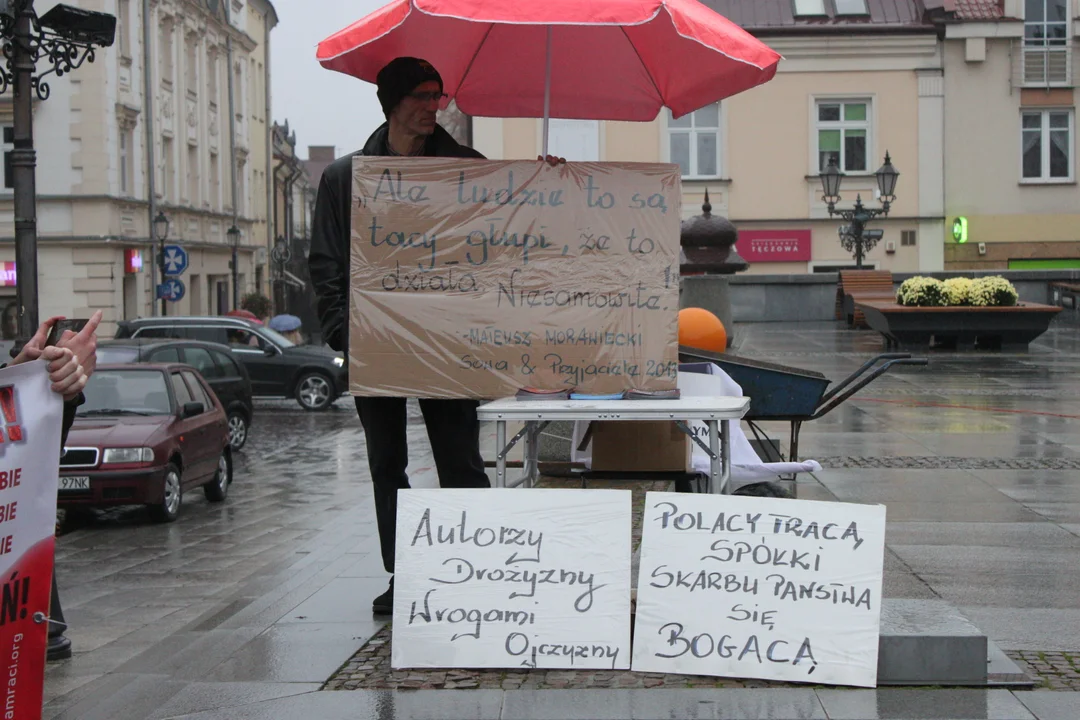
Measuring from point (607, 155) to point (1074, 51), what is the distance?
13531 mm

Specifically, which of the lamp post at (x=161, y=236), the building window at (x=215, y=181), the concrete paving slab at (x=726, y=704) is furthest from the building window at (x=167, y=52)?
the concrete paving slab at (x=726, y=704)

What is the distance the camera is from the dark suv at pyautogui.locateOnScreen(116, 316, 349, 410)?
24.3 metres

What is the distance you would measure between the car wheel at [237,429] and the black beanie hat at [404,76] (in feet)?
45.1

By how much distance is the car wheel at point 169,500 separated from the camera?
12391mm

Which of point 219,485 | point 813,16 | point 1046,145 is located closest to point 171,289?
point 813,16

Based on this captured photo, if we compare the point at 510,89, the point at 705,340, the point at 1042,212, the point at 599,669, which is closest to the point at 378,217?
the point at 510,89

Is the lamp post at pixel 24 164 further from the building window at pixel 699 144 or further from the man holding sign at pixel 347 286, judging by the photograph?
the building window at pixel 699 144

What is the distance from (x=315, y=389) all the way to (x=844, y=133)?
21820mm

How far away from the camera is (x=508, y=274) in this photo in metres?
5.54

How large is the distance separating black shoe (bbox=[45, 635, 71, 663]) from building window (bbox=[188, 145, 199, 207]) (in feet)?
142

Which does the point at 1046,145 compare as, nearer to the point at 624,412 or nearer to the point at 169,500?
the point at 169,500

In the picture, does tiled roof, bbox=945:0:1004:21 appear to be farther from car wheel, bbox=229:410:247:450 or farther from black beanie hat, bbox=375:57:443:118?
black beanie hat, bbox=375:57:443:118

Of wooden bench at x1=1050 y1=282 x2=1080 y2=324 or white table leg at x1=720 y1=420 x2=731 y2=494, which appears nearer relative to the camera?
white table leg at x1=720 y1=420 x2=731 y2=494

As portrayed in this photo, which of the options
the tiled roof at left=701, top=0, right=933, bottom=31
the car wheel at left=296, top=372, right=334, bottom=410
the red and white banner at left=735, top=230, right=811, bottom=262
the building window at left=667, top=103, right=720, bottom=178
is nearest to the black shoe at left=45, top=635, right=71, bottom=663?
the car wheel at left=296, top=372, right=334, bottom=410
